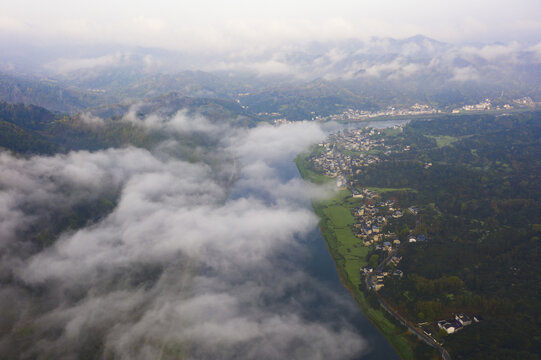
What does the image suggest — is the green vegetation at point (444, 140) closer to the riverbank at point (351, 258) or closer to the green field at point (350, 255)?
the riverbank at point (351, 258)

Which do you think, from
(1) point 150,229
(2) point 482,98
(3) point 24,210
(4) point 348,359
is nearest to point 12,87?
(3) point 24,210

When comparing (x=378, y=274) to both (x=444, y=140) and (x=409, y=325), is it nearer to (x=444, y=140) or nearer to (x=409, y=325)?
(x=409, y=325)

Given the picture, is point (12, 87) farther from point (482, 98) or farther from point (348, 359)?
point (482, 98)

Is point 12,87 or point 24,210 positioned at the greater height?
point 12,87

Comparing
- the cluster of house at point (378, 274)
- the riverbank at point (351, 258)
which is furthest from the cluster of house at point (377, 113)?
the cluster of house at point (378, 274)

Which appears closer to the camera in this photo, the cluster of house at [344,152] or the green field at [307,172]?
the green field at [307,172]

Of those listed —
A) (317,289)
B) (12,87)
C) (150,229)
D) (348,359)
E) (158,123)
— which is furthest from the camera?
(12,87)
